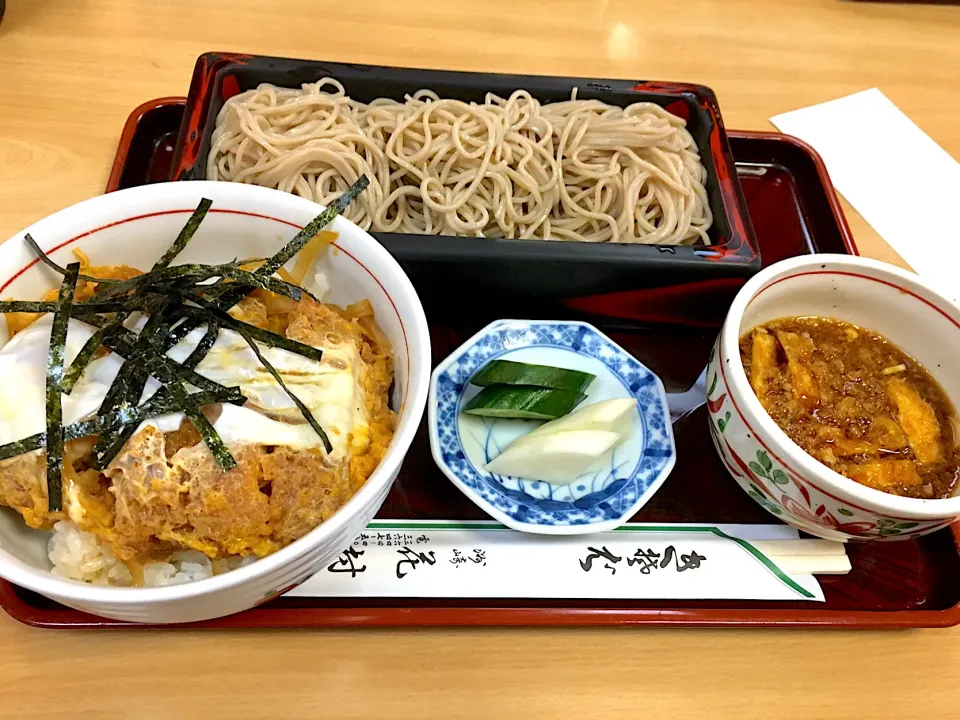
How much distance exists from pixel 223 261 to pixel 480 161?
641 millimetres

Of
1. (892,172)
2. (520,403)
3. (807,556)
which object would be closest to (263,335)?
(520,403)

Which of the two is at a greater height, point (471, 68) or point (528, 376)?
point (471, 68)

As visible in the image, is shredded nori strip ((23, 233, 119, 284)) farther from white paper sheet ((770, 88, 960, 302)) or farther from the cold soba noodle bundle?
white paper sheet ((770, 88, 960, 302))

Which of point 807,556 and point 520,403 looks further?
point 520,403

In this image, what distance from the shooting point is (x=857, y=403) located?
1172mm

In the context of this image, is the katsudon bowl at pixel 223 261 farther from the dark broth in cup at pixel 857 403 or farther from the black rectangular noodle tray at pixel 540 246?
the dark broth in cup at pixel 857 403

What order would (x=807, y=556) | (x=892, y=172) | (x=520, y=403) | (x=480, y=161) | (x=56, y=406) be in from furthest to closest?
(x=892, y=172) < (x=480, y=161) < (x=520, y=403) < (x=807, y=556) < (x=56, y=406)

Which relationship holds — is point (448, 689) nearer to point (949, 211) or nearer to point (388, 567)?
point (388, 567)

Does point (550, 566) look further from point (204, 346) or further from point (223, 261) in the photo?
point (223, 261)

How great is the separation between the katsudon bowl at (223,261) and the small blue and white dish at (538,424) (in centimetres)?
18

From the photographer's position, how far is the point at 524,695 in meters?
0.99

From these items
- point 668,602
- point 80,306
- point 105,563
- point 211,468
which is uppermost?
point 80,306

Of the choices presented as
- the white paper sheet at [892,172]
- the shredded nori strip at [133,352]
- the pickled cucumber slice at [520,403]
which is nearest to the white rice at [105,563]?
the shredded nori strip at [133,352]

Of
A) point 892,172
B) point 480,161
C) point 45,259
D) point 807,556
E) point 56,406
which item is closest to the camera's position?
point 56,406
